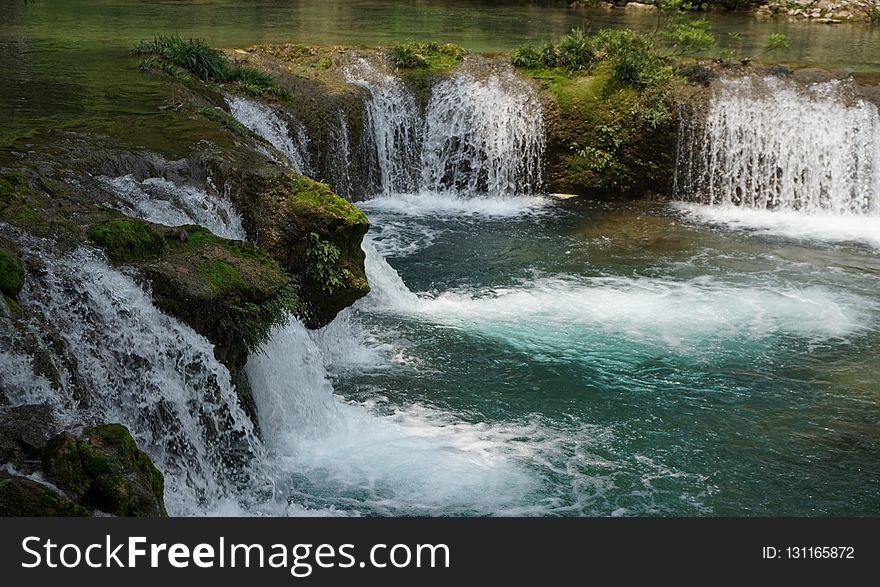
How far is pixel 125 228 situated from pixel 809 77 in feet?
41.4

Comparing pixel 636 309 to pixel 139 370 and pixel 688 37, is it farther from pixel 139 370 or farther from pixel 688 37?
pixel 688 37

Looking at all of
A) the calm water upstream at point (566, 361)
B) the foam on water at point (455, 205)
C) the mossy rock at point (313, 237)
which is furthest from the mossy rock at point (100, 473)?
the foam on water at point (455, 205)

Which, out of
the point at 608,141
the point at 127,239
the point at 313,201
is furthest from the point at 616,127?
the point at 127,239

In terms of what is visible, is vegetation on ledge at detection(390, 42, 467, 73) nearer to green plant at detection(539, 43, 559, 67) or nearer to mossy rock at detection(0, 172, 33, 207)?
green plant at detection(539, 43, 559, 67)

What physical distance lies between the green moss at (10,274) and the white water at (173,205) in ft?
6.07

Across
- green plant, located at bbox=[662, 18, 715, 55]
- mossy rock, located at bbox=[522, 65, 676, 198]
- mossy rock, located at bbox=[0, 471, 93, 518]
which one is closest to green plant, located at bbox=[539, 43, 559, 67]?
mossy rock, located at bbox=[522, 65, 676, 198]

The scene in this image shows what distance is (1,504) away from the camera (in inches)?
184

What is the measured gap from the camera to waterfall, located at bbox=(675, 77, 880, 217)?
15867mm

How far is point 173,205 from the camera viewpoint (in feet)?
28.7

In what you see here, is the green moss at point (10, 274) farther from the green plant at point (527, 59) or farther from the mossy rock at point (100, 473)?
the green plant at point (527, 59)

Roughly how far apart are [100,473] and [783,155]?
1340 centimetres

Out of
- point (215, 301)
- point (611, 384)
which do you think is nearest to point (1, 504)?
point (215, 301)

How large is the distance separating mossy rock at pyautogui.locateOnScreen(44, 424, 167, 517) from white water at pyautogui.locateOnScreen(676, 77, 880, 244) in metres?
11.8

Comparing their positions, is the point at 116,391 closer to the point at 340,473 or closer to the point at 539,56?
the point at 340,473
